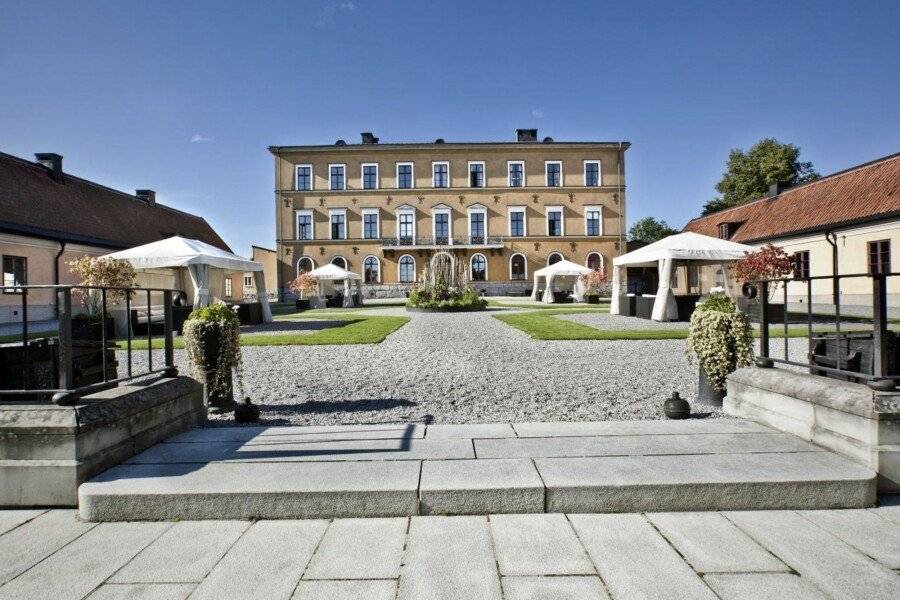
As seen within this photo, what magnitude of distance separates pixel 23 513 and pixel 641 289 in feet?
123

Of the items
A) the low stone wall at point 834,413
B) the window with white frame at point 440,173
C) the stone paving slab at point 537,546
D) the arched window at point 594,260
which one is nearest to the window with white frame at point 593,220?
the arched window at point 594,260

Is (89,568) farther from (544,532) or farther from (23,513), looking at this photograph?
(544,532)

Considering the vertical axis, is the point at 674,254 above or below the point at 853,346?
above

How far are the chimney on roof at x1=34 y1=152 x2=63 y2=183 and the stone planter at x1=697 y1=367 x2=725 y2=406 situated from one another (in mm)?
29465

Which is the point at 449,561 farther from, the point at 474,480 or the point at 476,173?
the point at 476,173

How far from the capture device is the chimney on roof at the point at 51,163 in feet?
76.3

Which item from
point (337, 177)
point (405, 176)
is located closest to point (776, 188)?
point (405, 176)

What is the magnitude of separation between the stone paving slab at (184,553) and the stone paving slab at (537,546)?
119 cm

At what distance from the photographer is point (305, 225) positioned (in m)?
37.1

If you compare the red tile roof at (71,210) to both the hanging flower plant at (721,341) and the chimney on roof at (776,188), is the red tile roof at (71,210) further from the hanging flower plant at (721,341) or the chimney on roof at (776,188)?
the chimney on roof at (776,188)

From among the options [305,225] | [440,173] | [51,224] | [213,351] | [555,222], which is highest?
[440,173]

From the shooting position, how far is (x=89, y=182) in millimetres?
25969

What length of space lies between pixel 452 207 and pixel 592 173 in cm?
1145

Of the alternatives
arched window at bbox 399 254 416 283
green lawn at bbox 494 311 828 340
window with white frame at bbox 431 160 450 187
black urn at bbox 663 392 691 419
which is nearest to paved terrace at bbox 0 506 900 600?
black urn at bbox 663 392 691 419
